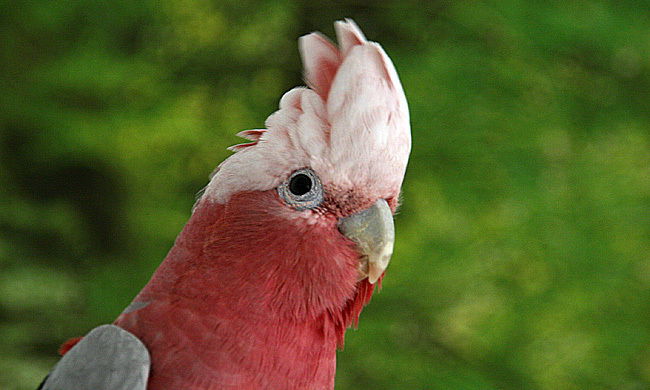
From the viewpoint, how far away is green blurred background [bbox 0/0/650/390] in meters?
1.50

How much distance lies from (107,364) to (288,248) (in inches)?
10.6

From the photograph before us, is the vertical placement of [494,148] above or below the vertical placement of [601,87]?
below

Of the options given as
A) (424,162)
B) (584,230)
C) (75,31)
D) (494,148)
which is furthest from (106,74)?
(584,230)

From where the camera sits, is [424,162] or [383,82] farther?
[424,162]

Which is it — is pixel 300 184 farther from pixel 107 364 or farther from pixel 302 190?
pixel 107 364

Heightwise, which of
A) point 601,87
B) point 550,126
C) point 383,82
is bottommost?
point 383,82

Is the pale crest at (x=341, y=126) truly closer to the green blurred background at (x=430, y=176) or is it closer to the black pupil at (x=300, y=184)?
the black pupil at (x=300, y=184)

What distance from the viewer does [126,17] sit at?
1.54m

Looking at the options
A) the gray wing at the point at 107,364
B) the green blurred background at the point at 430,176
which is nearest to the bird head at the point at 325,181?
the gray wing at the point at 107,364

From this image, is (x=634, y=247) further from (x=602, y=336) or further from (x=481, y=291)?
(x=481, y=291)

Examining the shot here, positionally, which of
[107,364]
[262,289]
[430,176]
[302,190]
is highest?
[430,176]

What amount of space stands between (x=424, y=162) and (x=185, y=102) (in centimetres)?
58

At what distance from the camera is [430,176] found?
153 centimetres

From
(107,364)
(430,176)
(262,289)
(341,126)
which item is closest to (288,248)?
(262,289)
